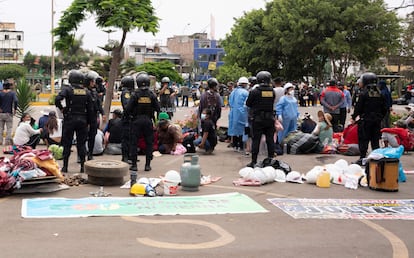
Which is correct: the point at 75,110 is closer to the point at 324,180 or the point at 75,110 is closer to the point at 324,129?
the point at 324,180

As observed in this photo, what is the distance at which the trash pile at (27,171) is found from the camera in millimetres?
8094

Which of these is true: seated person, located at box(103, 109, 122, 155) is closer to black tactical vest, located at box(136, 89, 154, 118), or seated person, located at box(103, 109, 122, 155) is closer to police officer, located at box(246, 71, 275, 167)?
black tactical vest, located at box(136, 89, 154, 118)

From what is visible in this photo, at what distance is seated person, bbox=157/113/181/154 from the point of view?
13.1 meters

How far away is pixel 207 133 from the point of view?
522 inches

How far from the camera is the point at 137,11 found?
52.4 ft

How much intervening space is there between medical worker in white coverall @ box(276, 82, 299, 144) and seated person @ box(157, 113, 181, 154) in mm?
2591

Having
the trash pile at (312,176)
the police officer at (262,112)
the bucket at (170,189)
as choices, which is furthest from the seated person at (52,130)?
the bucket at (170,189)

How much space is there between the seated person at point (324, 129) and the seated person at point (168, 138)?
353 centimetres

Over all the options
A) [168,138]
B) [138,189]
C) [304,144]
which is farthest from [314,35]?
[138,189]

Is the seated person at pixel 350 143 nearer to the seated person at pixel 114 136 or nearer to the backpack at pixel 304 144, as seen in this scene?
the backpack at pixel 304 144

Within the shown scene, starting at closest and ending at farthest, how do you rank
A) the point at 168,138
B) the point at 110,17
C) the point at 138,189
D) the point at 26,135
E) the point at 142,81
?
1. the point at 138,189
2. the point at 142,81
3. the point at 26,135
4. the point at 168,138
5. the point at 110,17

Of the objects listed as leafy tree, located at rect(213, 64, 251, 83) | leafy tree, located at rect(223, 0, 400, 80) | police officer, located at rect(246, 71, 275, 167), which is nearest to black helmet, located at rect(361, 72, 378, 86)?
police officer, located at rect(246, 71, 275, 167)

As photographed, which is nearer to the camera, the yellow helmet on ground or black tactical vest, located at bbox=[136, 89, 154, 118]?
the yellow helmet on ground

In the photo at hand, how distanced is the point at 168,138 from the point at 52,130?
295cm
